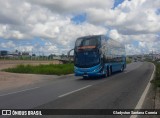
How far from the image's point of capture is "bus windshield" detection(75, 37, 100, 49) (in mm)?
24086

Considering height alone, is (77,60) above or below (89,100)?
above

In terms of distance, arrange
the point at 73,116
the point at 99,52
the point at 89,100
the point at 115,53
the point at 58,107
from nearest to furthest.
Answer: the point at 73,116 → the point at 58,107 → the point at 89,100 → the point at 99,52 → the point at 115,53

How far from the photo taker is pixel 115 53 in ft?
99.8

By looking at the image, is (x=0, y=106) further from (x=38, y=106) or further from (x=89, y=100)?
(x=89, y=100)

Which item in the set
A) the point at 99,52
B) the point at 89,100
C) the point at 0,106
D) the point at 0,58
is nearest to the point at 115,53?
the point at 99,52

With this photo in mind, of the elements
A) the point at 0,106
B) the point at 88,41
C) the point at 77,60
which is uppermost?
the point at 88,41

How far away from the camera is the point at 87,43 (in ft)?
80.3

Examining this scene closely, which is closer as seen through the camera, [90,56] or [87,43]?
[90,56]

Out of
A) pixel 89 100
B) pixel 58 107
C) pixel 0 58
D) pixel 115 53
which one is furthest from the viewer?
pixel 0 58

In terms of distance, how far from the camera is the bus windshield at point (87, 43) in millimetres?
24086

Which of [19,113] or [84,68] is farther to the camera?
[84,68]

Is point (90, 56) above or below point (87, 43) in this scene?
below

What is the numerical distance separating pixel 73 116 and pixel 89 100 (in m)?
3.20

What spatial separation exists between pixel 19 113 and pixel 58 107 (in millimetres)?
1558
